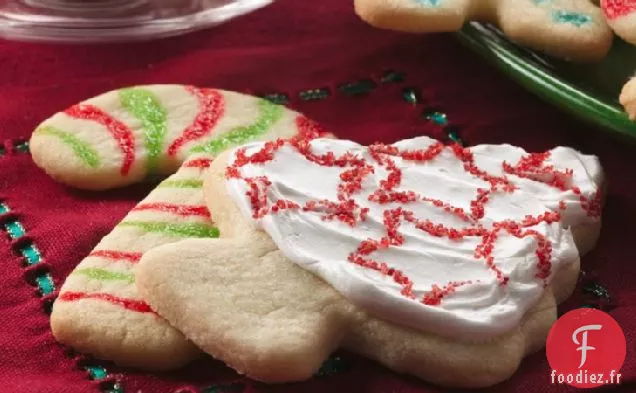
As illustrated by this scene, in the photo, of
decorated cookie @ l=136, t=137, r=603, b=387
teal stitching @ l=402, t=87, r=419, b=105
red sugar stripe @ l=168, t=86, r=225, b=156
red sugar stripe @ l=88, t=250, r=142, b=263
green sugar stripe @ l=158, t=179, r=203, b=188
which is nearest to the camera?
decorated cookie @ l=136, t=137, r=603, b=387

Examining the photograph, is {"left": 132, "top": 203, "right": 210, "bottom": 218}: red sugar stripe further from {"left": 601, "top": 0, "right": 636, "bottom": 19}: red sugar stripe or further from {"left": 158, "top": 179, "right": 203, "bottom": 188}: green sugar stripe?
{"left": 601, "top": 0, "right": 636, "bottom": 19}: red sugar stripe

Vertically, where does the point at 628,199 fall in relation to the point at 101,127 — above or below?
below

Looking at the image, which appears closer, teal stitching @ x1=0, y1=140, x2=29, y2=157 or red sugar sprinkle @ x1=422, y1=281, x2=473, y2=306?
red sugar sprinkle @ x1=422, y1=281, x2=473, y2=306

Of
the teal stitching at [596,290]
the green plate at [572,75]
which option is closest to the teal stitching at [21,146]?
the green plate at [572,75]

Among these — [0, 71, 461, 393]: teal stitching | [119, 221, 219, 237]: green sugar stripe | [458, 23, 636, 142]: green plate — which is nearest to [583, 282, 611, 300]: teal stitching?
[458, 23, 636, 142]: green plate

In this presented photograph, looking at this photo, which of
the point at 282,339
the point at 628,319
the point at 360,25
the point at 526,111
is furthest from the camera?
the point at 360,25

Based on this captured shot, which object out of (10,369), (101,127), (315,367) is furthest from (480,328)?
(101,127)

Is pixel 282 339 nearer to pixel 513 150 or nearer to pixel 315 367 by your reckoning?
pixel 315 367
